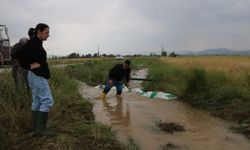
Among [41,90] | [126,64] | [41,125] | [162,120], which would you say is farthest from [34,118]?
[126,64]

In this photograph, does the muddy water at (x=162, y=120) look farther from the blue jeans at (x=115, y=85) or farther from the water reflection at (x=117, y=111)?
Answer: the blue jeans at (x=115, y=85)

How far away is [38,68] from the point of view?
570 cm

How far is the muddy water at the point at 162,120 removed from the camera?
279 inches

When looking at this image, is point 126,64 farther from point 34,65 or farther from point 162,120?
point 34,65

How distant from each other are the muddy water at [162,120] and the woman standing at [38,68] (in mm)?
1862

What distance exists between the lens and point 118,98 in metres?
12.5

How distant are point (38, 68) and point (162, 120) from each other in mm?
4224

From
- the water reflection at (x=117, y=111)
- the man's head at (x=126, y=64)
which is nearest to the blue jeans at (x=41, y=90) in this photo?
the water reflection at (x=117, y=111)

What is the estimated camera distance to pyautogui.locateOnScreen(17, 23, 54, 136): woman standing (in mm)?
5684

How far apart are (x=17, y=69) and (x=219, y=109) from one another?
532 cm

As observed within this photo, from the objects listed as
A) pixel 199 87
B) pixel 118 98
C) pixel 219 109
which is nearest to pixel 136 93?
pixel 118 98

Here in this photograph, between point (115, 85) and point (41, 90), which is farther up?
point (41, 90)

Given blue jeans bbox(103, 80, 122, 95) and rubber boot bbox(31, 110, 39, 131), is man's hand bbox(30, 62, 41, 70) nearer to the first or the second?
rubber boot bbox(31, 110, 39, 131)

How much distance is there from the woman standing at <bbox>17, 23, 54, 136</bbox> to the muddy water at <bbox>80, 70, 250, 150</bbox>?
1862mm
